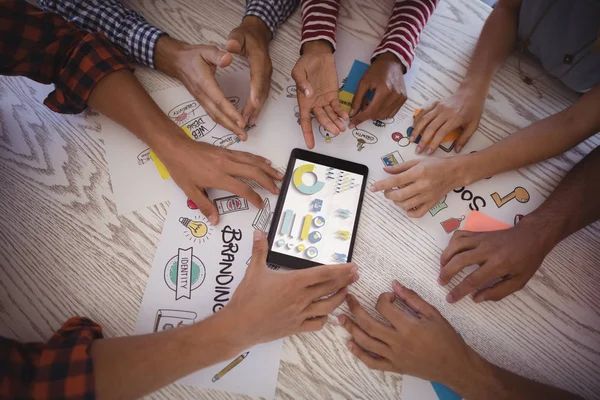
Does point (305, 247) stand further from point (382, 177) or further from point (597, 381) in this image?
point (597, 381)

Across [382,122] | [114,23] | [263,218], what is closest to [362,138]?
[382,122]

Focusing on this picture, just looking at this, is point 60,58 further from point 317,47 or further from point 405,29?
point 405,29

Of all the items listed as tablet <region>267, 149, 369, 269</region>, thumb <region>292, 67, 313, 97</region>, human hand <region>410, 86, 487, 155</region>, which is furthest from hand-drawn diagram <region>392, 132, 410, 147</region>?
thumb <region>292, 67, 313, 97</region>

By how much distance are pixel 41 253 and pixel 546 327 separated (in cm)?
98

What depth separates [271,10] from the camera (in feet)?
2.56

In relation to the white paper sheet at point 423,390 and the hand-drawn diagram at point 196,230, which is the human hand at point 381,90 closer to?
the hand-drawn diagram at point 196,230

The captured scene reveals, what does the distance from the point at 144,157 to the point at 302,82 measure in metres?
Answer: 0.38

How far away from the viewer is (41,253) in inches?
24.7

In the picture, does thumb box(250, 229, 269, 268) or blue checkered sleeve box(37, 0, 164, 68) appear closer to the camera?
thumb box(250, 229, 269, 268)

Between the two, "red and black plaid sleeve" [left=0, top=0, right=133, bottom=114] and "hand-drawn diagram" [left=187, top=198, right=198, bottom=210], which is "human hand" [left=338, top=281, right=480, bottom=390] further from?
"red and black plaid sleeve" [left=0, top=0, right=133, bottom=114]

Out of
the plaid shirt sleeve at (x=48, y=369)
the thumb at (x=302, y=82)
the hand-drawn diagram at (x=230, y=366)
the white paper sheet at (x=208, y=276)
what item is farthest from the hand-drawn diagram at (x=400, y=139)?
the plaid shirt sleeve at (x=48, y=369)

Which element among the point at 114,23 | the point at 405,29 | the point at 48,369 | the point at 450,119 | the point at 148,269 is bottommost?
the point at 48,369

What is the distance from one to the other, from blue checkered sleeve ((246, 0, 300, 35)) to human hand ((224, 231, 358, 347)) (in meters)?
0.52

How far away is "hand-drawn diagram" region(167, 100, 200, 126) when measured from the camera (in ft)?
2.42
